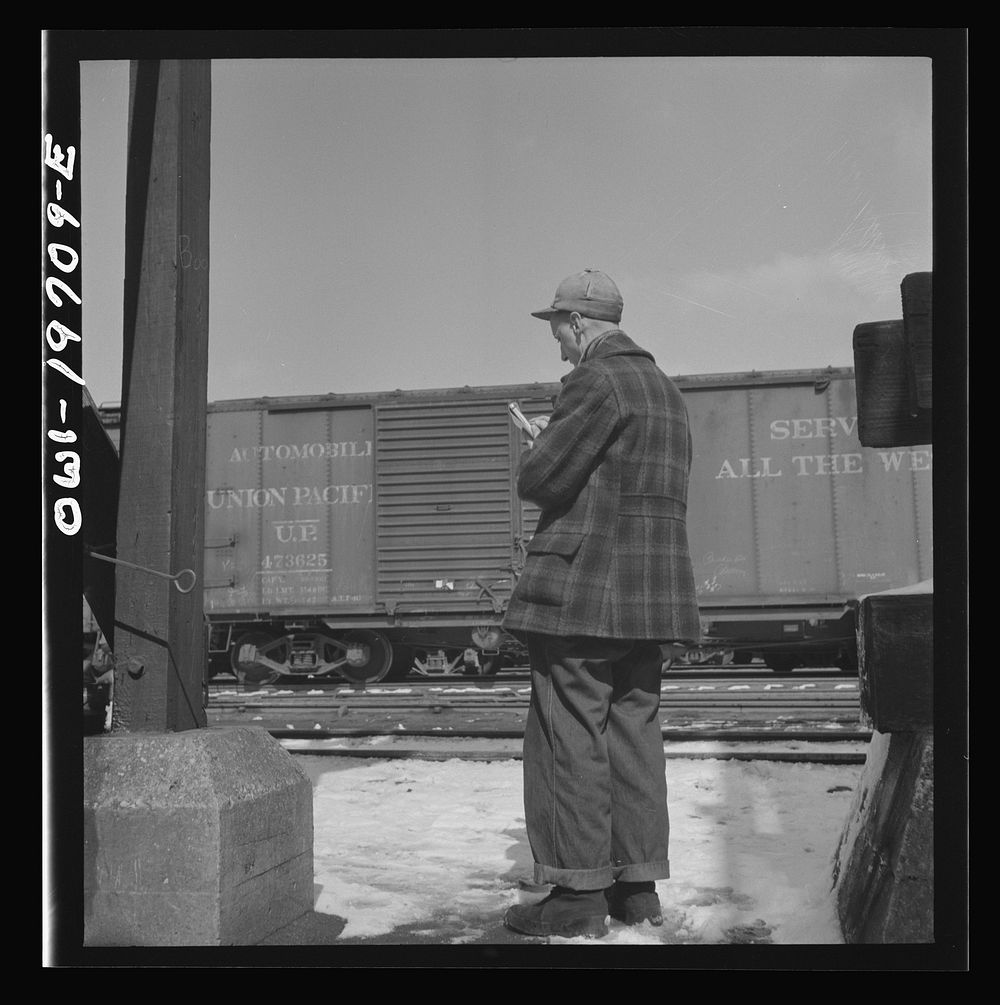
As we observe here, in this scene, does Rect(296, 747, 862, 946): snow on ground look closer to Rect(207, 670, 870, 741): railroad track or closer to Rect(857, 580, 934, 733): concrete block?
Result: Rect(857, 580, 934, 733): concrete block

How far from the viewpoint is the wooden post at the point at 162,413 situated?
296cm

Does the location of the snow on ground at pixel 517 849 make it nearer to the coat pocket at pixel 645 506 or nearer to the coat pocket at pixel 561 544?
the coat pocket at pixel 561 544

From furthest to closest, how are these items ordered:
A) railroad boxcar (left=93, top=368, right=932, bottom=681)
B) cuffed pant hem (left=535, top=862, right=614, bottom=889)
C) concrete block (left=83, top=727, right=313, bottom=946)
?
railroad boxcar (left=93, top=368, right=932, bottom=681), cuffed pant hem (left=535, top=862, right=614, bottom=889), concrete block (left=83, top=727, right=313, bottom=946)

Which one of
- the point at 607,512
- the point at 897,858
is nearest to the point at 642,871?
the point at 897,858

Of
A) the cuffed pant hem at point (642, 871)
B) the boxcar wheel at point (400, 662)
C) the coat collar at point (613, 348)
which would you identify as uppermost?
the coat collar at point (613, 348)

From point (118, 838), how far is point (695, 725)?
17.4ft

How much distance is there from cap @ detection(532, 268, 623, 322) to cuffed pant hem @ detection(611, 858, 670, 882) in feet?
4.84

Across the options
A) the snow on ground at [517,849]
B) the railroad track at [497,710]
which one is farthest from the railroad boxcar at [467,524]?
the snow on ground at [517,849]

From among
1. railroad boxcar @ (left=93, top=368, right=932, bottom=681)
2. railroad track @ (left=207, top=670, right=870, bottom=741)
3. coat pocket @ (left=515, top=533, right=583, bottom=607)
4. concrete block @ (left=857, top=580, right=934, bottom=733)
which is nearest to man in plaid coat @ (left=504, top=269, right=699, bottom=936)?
coat pocket @ (left=515, top=533, right=583, bottom=607)

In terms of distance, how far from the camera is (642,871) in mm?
2941

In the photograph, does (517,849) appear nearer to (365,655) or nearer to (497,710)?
(497,710)

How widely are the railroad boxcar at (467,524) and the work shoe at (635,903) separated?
821 centimetres

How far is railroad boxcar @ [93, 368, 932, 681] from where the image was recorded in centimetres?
1119
